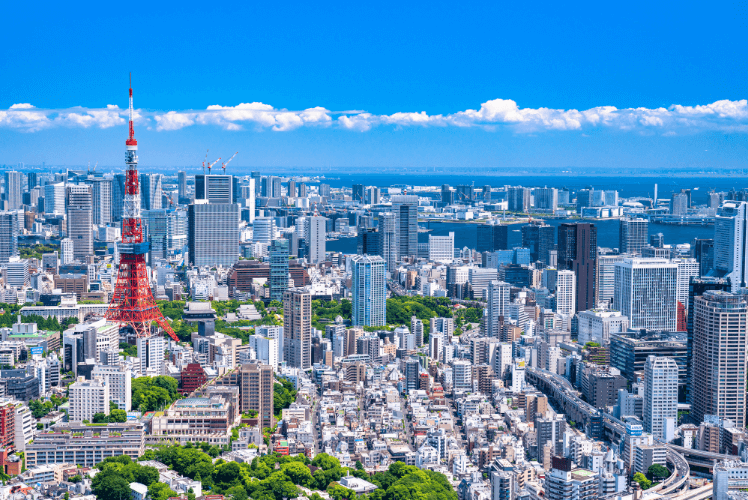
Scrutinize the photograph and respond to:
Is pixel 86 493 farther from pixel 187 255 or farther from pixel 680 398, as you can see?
pixel 187 255

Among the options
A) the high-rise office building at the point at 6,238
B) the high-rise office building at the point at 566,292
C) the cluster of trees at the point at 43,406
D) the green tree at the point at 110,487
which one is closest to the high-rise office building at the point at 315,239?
the high-rise office building at the point at 6,238

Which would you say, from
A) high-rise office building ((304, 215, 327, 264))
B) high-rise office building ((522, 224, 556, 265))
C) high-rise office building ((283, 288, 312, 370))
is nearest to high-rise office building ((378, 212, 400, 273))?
high-rise office building ((304, 215, 327, 264))

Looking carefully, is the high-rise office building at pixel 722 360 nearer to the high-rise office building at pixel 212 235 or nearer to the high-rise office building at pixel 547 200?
the high-rise office building at pixel 212 235

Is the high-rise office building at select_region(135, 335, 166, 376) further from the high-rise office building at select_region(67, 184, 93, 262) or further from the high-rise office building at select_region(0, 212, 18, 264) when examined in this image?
the high-rise office building at select_region(67, 184, 93, 262)

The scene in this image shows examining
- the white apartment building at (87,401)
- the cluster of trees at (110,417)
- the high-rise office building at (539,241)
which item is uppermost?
the high-rise office building at (539,241)

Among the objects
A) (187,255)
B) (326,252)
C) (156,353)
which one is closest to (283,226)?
(326,252)

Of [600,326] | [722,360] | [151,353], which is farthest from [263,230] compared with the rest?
[722,360]
